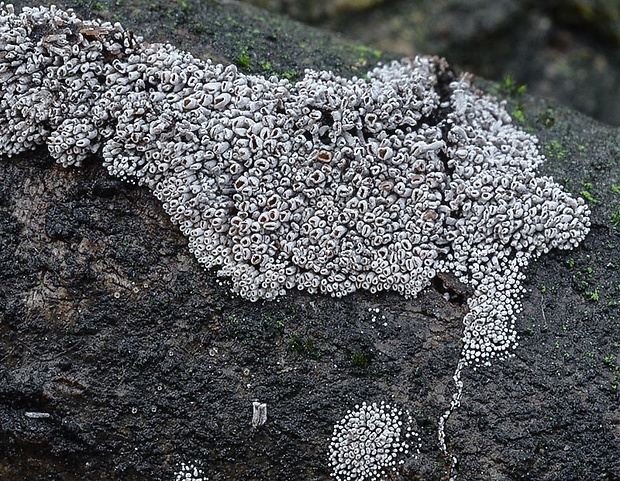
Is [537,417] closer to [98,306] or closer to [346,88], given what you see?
[346,88]

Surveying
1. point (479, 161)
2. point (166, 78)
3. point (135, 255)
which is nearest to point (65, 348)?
point (135, 255)

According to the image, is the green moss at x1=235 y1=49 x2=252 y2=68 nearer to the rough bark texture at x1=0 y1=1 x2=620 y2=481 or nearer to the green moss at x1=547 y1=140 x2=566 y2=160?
the rough bark texture at x1=0 y1=1 x2=620 y2=481

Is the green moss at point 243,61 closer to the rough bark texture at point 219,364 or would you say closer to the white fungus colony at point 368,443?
the rough bark texture at point 219,364

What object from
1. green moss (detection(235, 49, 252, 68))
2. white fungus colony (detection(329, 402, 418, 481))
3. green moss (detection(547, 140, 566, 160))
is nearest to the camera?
white fungus colony (detection(329, 402, 418, 481))

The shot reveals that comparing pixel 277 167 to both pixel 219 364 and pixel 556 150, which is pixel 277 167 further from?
pixel 556 150

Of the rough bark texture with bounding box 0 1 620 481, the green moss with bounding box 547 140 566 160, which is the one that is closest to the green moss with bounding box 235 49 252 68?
the rough bark texture with bounding box 0 1 620 481
